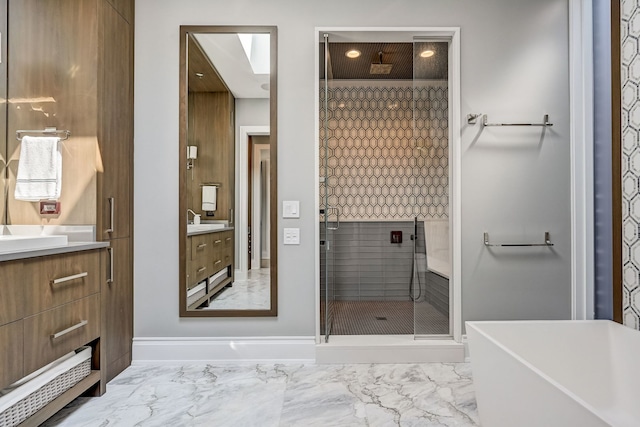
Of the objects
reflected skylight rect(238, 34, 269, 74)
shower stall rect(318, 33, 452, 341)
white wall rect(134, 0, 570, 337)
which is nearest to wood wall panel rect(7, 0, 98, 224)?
white wall rect(134, 0, 570, 337)

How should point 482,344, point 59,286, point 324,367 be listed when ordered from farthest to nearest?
point 324,367 < point 59,286 < point 482,344

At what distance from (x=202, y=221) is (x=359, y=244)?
228 cm

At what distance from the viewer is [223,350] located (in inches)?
105

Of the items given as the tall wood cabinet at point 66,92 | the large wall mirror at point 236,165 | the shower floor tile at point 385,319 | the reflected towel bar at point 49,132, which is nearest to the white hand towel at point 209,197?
the large wall mirror at point 236,165

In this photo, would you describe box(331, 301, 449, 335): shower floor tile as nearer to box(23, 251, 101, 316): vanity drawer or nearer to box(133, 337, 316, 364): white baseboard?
box(133, 337, 316, 364): white baseboard

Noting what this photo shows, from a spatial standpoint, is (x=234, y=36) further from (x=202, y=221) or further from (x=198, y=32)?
(x=202, y=221)

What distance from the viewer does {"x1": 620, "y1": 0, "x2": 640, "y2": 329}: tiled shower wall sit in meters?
1.89

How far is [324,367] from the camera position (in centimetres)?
258

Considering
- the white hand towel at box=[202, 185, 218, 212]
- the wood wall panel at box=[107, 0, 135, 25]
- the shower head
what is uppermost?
the shower head

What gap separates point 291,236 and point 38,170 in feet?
5.04

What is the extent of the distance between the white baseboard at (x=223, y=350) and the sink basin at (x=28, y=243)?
1.05 meters

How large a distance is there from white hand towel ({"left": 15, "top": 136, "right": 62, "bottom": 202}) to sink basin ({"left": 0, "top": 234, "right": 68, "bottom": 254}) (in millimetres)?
425

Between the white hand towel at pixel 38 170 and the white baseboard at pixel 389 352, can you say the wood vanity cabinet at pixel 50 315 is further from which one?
the white baseboard at pixel 389 352

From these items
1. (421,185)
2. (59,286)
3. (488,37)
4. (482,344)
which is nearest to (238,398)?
(59,286)
